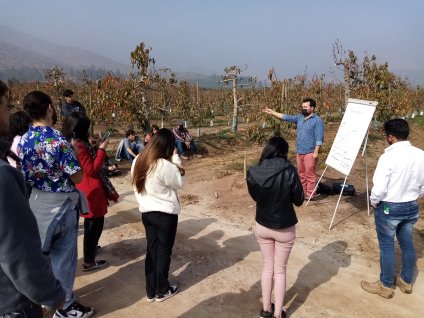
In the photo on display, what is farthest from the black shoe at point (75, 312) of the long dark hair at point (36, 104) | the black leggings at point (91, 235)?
the long dark hair at point (36, 104)

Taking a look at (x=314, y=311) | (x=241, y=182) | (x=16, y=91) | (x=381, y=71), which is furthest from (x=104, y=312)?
(x=16, y=91)

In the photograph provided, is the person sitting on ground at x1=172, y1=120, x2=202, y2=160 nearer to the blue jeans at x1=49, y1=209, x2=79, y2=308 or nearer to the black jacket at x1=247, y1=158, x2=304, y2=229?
the blue jeans at x1=49, y1=209, x2=79, y2=308

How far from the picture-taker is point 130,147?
9812 mm

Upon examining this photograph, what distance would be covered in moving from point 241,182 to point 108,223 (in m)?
3.09

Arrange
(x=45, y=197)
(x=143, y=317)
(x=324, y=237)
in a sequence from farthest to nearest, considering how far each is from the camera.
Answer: (x=324, y=237), (x=143, y=317), (x=45, y=197)

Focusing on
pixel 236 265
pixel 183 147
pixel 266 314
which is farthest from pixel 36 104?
pixel 183 147

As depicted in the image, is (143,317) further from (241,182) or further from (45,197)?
(241,182)

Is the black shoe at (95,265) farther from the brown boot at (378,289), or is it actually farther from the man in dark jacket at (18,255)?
the brown boot at (378,289)

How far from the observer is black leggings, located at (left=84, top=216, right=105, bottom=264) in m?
4.01

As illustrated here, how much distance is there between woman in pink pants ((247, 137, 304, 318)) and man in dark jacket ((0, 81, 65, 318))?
1.89m

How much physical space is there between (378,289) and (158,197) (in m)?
2.55

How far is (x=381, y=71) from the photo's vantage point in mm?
12719

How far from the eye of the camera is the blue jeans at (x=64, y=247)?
3.04 m

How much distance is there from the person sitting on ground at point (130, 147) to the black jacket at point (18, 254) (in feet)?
26.6
